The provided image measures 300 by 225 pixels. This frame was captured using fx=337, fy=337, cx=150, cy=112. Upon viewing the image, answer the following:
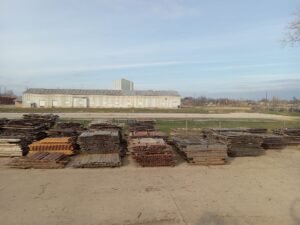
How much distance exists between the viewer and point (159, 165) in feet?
42.2

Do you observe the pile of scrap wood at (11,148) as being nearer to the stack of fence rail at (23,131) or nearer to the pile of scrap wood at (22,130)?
the stack of fence rail at (23,131)

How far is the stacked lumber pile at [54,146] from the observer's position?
14.0m

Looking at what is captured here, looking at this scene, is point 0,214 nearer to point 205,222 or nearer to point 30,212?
point 30,212

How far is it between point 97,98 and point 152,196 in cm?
7455

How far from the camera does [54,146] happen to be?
14.2 m

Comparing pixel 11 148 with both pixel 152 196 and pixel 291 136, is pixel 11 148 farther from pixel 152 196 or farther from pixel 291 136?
pixel 291 136

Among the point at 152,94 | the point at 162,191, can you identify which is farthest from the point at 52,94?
the point at 162,191

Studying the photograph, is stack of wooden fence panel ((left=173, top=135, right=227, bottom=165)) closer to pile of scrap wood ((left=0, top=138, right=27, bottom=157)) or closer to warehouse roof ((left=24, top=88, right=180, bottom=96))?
pile of scrap wood ((left=0, top=138, right=27, bottom=157))

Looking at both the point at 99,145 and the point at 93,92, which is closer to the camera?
the point at 99,145

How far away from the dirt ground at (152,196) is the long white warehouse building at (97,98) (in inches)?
2733

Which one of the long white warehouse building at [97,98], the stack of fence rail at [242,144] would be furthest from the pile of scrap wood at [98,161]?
the long white warehouse building at [97,98]

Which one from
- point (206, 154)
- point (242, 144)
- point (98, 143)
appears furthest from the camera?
point (242, 144)

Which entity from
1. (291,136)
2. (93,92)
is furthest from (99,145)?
(93,92)

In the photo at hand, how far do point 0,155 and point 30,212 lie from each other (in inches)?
295
